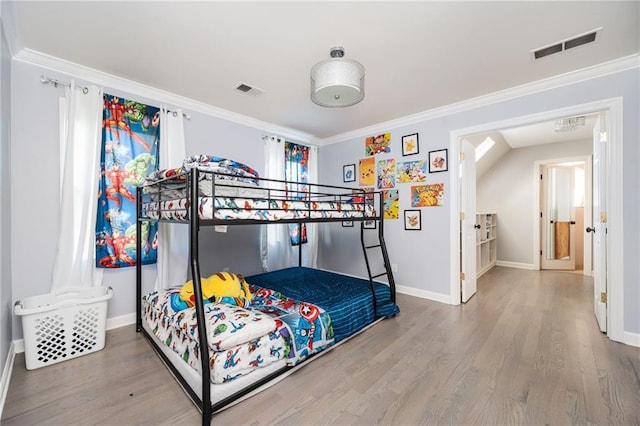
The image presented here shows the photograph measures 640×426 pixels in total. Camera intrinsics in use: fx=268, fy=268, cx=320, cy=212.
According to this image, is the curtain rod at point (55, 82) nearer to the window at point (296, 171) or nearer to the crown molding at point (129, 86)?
the crown molding at point (129, 86)

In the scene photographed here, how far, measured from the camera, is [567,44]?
200cm

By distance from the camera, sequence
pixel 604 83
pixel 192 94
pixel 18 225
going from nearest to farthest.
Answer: pixel 18 225, pixel 604 83, pixel 192 94

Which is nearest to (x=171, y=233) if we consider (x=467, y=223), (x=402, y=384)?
(x=402, y=384)

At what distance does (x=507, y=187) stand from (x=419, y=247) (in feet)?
11.0

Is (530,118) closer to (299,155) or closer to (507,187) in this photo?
(299,155)

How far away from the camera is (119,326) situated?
2.55 m

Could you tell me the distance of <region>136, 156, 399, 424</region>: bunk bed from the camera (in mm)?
1515

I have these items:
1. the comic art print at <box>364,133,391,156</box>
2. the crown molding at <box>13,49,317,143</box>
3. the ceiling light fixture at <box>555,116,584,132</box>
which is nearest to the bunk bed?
the crown molding at <box>13,49,317,143</box>

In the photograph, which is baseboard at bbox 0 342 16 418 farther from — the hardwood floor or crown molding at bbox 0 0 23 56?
crown molding at bbox 0 0 23 56

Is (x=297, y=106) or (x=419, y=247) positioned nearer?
(x=297, y=106)

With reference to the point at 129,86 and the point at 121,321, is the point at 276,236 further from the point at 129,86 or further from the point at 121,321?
the point at 129,86

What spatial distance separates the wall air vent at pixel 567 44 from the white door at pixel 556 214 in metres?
3.93

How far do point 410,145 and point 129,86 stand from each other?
3.18 meters

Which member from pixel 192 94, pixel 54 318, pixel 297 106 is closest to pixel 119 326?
pixel 54 318
